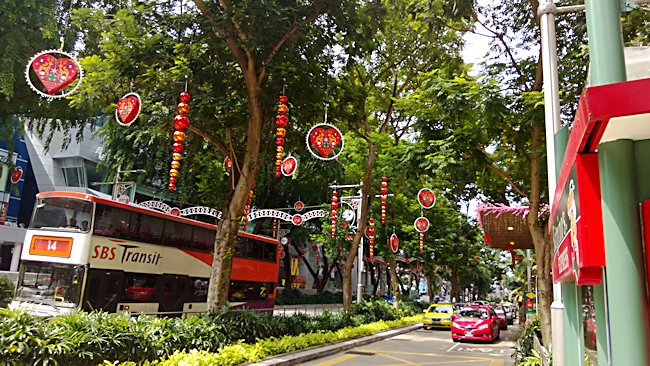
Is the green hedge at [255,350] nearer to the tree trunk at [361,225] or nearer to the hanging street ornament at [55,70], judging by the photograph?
the tree trunk at [361,225]

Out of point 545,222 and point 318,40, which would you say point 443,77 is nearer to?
point 318,40

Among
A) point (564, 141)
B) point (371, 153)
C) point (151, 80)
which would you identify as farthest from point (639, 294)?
point (371, 153)

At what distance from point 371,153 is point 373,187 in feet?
17.3

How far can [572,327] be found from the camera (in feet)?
12.8

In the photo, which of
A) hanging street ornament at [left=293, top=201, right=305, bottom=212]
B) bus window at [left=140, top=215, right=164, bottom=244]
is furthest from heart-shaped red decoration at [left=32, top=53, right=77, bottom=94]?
hanging street ornament at [left=293, top=201, right=305, bottom=212]

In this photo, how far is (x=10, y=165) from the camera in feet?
61.4

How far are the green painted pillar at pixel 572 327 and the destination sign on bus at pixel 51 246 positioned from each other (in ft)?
41.3

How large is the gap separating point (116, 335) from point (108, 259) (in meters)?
6.14

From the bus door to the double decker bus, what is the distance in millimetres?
25

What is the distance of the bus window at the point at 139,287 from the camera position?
1450 cm

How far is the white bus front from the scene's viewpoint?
12664 millimetres

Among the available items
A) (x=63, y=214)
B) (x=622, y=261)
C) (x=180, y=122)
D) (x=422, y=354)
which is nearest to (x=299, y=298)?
(x=422, y=354)

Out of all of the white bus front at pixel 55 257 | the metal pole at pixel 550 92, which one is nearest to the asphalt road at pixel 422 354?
the white bus front at pixel 55 257

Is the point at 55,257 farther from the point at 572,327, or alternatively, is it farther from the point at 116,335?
the point at 572,327
